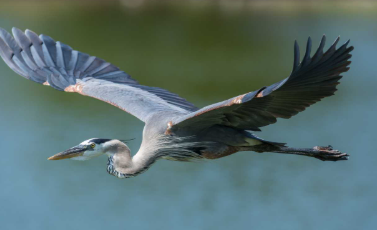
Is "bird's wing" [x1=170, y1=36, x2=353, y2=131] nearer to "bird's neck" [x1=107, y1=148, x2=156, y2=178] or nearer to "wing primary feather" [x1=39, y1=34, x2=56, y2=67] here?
"bird's neck" [x1=107, y1=148, x2=156, y2=178]

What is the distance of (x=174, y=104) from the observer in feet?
22.9

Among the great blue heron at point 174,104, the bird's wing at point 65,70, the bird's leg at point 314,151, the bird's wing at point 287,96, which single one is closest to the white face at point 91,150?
the great blue heron at point 174,104

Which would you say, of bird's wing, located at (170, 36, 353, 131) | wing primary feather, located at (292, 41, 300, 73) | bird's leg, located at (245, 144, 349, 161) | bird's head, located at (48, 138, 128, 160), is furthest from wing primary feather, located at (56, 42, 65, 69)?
wing primary feather, located at (292, 41, 300, 73)

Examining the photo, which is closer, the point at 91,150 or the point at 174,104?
the point at 91,150

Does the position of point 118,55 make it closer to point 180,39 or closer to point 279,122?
point 180,39

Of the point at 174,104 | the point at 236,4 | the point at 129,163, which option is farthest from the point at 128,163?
the point at 236,4

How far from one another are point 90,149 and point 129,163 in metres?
0.37

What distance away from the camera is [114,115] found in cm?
1219

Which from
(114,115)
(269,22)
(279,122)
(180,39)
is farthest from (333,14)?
(114,115)

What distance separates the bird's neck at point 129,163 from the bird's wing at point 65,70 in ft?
2.71

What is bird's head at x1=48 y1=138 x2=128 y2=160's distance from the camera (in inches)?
249

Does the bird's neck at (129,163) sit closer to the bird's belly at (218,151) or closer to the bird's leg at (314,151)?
the bird's belly at (218,151)

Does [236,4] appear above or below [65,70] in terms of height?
above

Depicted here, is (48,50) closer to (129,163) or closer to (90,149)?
(90,149)
